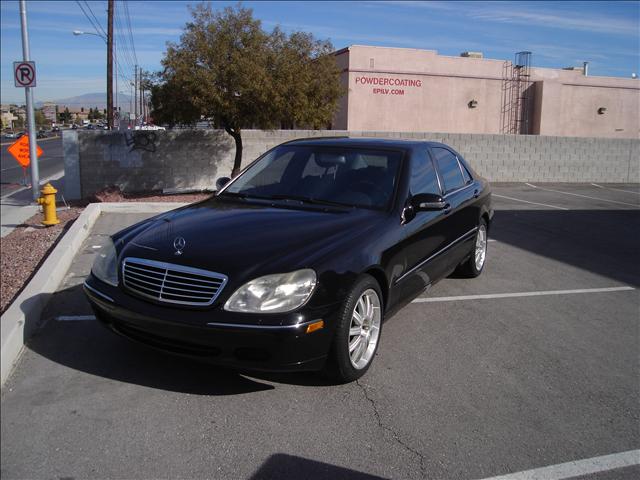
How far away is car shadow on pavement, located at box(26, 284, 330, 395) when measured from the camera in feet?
12.6

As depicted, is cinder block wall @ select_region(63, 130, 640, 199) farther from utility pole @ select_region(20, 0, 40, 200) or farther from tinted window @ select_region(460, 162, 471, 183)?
tinted window @ select_region(460, 162, 471, 183)

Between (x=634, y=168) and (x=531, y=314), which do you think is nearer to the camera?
(x=531, y=314)

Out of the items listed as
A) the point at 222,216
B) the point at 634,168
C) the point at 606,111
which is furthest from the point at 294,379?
the point at 606,111

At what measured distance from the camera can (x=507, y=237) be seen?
9.77 metres

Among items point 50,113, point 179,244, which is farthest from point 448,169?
point 50,113

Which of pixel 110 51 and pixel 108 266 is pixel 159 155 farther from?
pixel 108 266

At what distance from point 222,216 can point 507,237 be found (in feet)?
21.6

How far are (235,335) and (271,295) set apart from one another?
1.02 ft

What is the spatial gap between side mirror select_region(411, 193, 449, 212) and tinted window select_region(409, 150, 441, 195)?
0.15 m

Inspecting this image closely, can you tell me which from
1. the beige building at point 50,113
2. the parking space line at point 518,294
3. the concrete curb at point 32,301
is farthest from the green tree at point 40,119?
the parking space line at point 518,294

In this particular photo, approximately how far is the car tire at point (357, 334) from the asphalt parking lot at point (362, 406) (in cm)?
16

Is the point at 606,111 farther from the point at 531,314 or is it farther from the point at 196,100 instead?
the point at 531,314

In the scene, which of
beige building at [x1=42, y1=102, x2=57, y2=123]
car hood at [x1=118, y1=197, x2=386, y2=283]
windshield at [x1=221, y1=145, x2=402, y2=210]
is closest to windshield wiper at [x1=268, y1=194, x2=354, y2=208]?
windshield at [x1=221, y1=145, x2=402, y2=210]

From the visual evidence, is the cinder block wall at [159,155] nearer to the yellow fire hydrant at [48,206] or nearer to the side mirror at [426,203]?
the yellow fire hydrant at [48,206]
